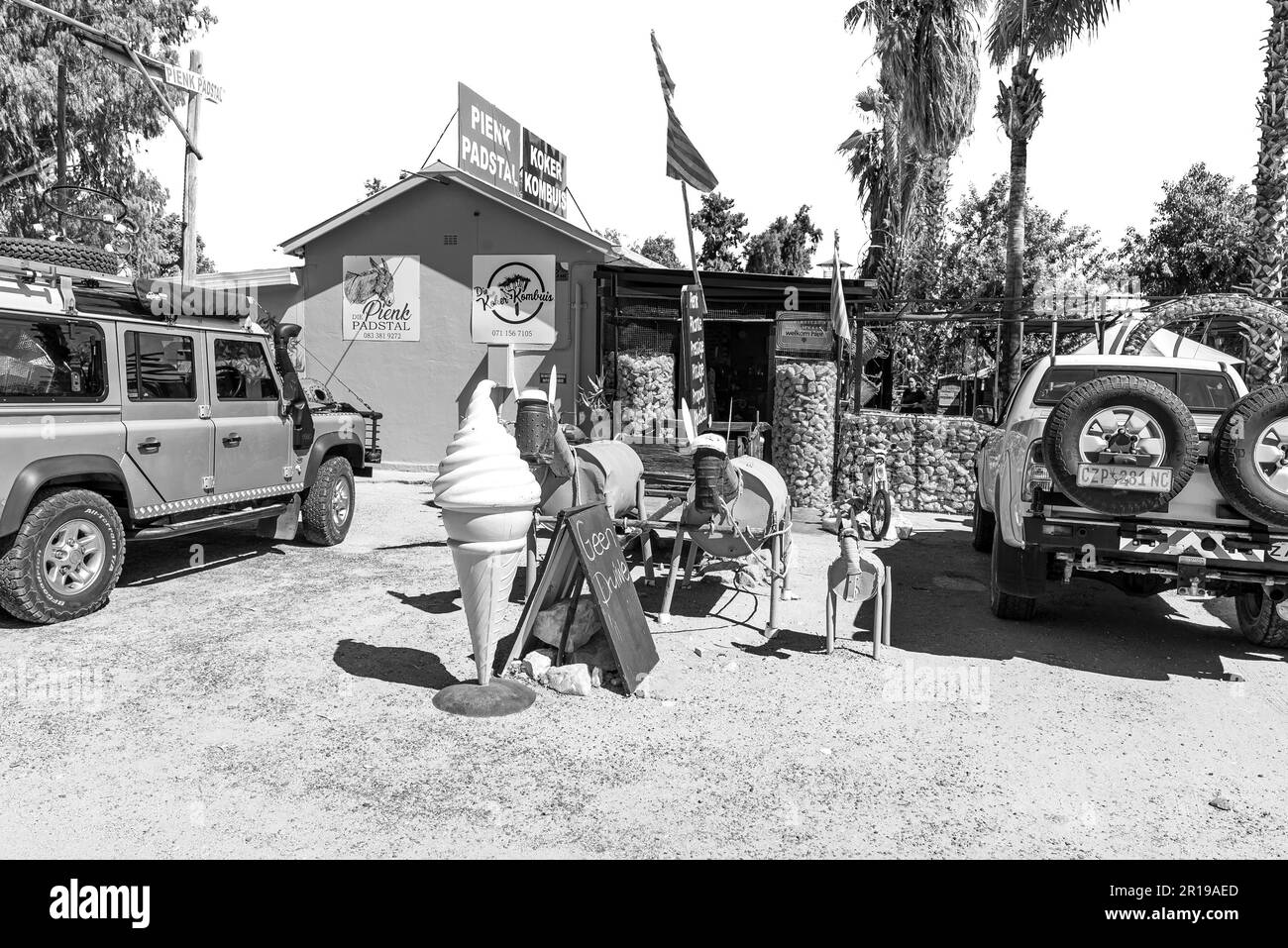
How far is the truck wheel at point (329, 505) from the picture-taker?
902cm

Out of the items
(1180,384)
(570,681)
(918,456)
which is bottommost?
(570,681)

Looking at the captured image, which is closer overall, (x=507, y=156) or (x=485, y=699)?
(x=485, y=699)

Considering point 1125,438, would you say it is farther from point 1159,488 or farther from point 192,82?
point 192,82

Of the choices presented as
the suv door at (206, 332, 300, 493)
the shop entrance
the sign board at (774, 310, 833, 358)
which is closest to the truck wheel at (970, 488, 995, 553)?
the sign board at (774, 310, 833, 358)

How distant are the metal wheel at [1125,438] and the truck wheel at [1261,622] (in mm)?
1528

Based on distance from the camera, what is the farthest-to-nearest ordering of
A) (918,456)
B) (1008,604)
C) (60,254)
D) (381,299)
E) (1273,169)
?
(381,299) < (918,456) < (1273,169) < (60,254) < (1008,604)

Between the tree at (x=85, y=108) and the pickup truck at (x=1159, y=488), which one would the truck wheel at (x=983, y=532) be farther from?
the tree at (x=85, y=108)

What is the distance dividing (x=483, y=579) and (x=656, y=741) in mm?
1265

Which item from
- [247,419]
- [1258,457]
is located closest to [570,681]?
[1258,457]

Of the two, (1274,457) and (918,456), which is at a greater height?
(1274,457)

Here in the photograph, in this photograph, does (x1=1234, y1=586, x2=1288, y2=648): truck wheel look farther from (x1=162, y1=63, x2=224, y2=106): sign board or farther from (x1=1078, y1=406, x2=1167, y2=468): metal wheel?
(x1=162, y1=63, x2=224, y2=106): sign board

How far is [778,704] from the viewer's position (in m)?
5.14

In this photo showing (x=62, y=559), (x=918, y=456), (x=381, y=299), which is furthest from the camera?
(x=381, y=299)

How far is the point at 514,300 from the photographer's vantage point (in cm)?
1595
